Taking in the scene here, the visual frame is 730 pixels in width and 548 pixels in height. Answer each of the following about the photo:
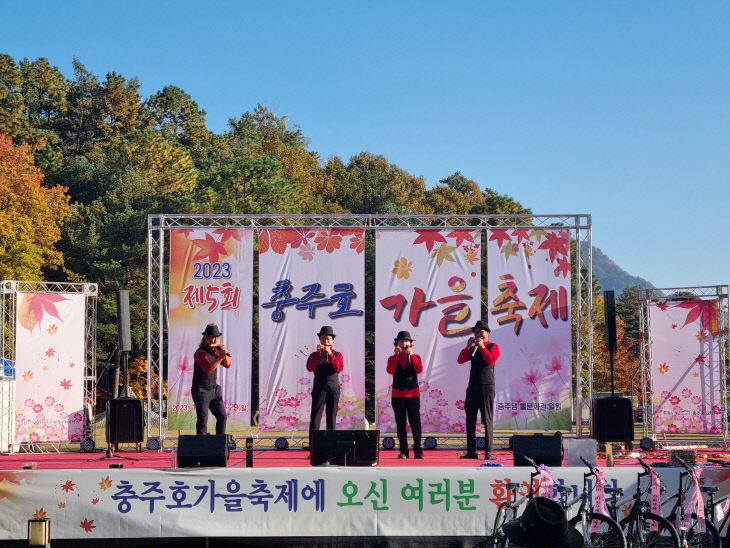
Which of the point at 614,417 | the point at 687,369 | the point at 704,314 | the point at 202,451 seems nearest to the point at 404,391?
the point at 614,417

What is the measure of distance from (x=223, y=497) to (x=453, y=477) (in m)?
1.61

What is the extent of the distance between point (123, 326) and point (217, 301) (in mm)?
1153

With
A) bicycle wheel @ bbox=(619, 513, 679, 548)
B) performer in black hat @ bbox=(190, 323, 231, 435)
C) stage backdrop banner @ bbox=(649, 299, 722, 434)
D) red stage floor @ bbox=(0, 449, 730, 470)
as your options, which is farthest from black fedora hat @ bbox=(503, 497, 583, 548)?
stage backdrop banner @ bbox=(649, 299, 722, 434)

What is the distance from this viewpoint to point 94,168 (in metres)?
33.7

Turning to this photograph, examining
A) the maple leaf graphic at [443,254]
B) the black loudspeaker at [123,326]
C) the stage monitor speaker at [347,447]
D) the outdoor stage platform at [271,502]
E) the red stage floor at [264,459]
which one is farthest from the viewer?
the maple leaf graphic at [443,254]

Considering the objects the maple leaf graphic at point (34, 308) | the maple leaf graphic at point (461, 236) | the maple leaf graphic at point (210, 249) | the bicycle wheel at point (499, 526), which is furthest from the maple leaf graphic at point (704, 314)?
the maple leaf graphic at point (34, 308)

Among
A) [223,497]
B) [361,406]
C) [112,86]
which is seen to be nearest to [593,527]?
[223,497]

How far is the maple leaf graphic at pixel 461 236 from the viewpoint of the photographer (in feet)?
38.1

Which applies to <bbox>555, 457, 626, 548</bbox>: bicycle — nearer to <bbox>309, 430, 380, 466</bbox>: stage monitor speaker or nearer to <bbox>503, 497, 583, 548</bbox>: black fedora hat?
<bbox>503, 497, 583, 548</bbox>: black fedora hat

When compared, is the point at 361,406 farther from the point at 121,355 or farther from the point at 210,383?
the point at 121,355

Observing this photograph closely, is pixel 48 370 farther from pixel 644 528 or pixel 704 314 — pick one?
pixel 704 314

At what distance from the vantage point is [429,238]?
38.1ft

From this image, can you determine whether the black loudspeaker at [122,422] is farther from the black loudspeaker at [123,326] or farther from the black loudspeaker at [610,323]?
the black loudspeaker at [610,323]

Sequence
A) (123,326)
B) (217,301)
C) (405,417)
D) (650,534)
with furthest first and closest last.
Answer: (217,301)
(123,326)
(405,417)
(650,534)
